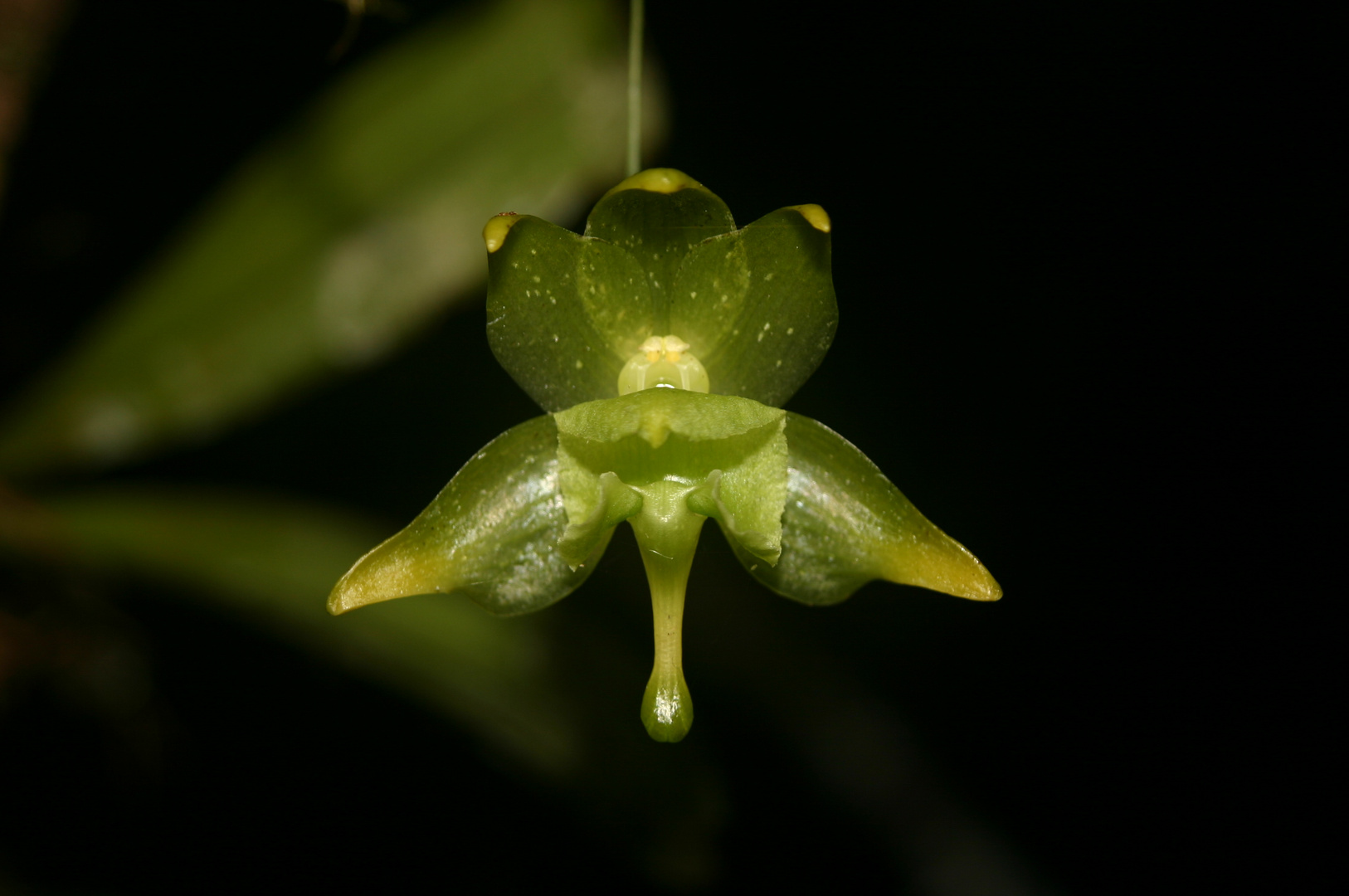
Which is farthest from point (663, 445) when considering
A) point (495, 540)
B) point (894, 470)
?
point (894, 470)

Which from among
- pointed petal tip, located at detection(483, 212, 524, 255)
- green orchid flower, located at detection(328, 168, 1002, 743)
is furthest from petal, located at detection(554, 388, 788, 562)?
pointed petal tip, located at detection(483, 212, 524, 255)

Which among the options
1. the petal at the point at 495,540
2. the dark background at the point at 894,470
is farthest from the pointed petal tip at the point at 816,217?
the dark background at the point at 894,470

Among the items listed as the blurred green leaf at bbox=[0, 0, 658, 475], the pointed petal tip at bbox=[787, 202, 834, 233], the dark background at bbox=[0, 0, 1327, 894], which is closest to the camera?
the pointed petal tip at bbox=[787, 202, 834, 233]

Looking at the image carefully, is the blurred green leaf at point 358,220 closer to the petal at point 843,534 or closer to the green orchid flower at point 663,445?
the green orchid flower at point 663,445

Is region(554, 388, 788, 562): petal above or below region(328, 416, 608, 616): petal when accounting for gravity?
Result: above

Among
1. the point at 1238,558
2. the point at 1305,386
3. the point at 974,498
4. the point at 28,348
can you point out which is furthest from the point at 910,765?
the point at 28,348

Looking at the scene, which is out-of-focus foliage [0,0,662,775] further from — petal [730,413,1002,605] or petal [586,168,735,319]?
petal [730,413,1002,605]

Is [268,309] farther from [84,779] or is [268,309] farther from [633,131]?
[84,779]
